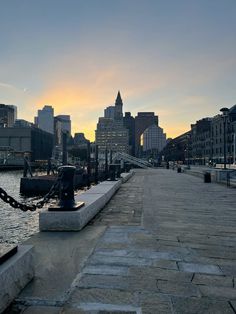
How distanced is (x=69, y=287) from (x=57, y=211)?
11.2 ft

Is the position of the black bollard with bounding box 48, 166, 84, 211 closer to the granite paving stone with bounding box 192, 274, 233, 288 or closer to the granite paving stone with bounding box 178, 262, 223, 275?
the granite paving stone with bounding box 178, 262, 223, 275

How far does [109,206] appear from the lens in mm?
11648

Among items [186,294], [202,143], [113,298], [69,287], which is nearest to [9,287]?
[69,287]

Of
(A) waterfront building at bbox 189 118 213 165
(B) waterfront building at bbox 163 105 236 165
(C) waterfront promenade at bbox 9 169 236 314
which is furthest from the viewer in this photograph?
(A) waterfront building at bbox 189 118 213 165

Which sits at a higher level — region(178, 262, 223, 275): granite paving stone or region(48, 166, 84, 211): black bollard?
region(48, 166, 84, 211): black bollard

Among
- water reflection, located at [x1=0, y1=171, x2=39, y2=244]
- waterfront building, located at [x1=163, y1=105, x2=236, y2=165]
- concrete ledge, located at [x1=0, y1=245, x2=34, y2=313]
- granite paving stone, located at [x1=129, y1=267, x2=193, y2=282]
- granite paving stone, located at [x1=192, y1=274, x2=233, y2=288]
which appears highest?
waterfront building, located at [x1=163, y1=105, x2=236, y2=165]

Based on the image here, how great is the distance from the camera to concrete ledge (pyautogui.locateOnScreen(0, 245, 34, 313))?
136 inches

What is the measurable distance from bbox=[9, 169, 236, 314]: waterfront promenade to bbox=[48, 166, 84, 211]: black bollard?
→ 0.65 m

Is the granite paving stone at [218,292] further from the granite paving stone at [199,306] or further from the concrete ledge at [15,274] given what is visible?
the concrete ledge at [15,274]

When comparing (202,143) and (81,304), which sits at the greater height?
(202,143)

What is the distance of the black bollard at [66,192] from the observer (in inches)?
296

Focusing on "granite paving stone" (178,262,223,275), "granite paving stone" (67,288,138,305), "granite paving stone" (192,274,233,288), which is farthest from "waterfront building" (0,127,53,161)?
"granite paving stone" (67,288,138,305)

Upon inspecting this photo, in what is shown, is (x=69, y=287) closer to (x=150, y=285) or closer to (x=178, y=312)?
(x=150, y=285)

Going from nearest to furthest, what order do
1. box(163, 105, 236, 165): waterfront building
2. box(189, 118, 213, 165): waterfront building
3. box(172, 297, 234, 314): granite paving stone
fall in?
box(172, 297, 234, 314): granite paving stone < box(163, 105, 236, 165): waterfront building < box(189, 118, 213, 165): waterfront building
